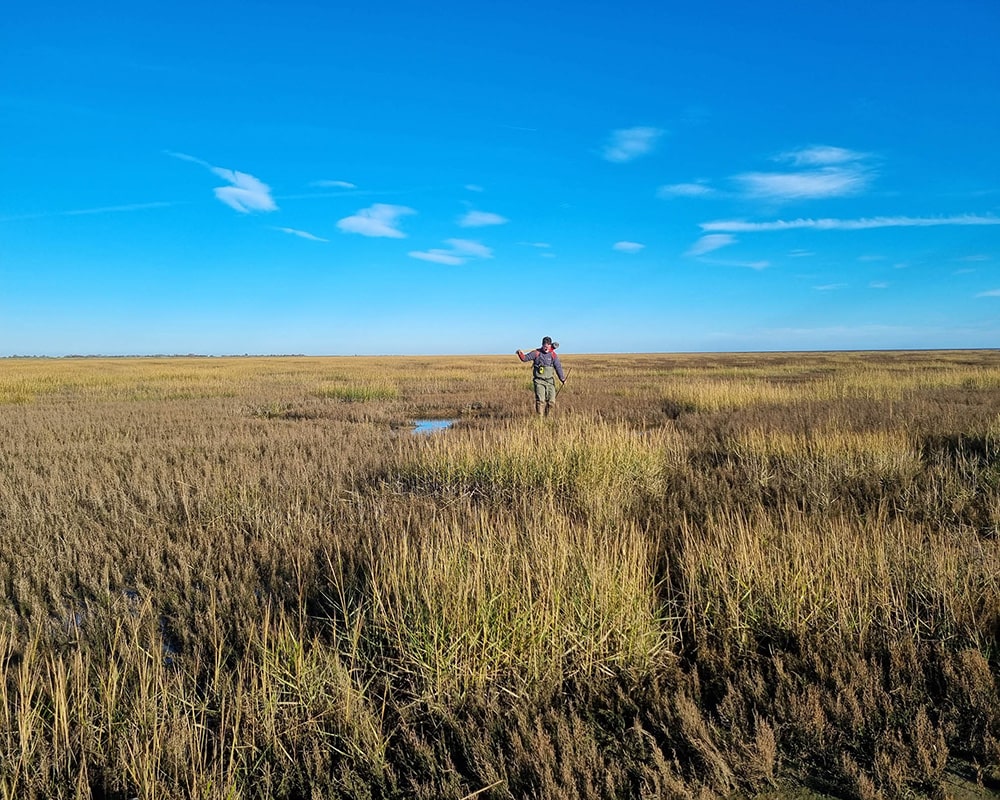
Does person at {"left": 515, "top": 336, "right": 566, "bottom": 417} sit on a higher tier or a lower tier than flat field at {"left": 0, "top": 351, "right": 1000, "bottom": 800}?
higher

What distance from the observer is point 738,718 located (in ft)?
8.17

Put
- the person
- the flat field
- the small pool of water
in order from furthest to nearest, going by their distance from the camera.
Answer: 1. the small pool of water
2. the person
3. the flat field

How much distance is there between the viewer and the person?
11.9 m

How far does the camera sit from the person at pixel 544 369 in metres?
11.9

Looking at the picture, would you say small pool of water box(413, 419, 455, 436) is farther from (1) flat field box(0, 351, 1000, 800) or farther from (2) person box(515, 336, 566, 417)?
(1) flat field box(0, 351, 1000, 800)

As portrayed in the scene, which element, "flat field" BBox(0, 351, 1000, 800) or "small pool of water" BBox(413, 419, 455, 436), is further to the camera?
"small pool of water" BBox(413, 419, 455, 436)

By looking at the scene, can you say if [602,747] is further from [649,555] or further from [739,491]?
[739,491]

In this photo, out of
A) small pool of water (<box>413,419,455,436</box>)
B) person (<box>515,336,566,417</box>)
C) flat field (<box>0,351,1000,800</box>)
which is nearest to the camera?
flat field (<box>0,351,1000,800</box>)

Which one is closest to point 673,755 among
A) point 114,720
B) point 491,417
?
point 114,720

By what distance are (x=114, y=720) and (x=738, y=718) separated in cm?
297

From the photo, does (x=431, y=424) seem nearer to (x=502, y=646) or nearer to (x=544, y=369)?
(x=544, y=369)

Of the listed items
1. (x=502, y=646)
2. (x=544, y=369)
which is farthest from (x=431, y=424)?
(x=502, y=646)

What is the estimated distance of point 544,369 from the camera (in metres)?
12.4

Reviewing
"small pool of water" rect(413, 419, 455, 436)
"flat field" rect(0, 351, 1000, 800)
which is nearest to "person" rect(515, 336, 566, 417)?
"small pool of water" rect(413, 419, 455, 436)
